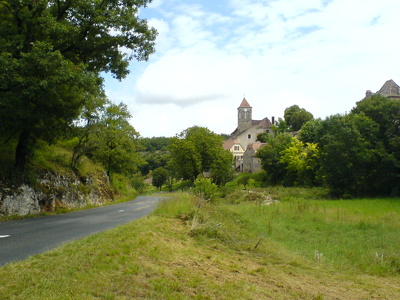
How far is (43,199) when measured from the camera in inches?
737

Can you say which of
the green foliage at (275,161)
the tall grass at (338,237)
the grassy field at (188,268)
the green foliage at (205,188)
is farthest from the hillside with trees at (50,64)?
the green foliage at (275,161)

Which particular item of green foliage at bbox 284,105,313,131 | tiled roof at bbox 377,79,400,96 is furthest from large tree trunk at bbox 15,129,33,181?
green foliage at bbox 284,105,313,131

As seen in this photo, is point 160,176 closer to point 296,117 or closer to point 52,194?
point 296,117

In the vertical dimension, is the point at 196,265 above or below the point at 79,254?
below

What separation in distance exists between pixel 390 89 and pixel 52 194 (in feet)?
192

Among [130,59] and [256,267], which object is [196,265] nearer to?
[256,267]

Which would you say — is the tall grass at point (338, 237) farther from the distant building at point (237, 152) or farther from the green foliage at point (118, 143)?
the distant building at point (237, 152)

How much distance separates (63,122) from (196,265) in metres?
12.0

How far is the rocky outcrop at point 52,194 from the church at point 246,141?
5039cm

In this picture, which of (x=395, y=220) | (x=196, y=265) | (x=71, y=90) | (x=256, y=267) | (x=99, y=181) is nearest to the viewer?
(x=196, y=265)

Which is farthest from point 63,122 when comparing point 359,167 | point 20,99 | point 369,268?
point 359,167

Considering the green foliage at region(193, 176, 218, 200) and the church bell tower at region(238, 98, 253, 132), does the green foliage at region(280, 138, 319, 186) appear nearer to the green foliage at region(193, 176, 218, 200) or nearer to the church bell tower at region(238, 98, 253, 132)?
the green foliage at region(193, 176, 218, 200)

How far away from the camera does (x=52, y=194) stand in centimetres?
1986

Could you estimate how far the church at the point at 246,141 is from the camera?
87.7 metres
